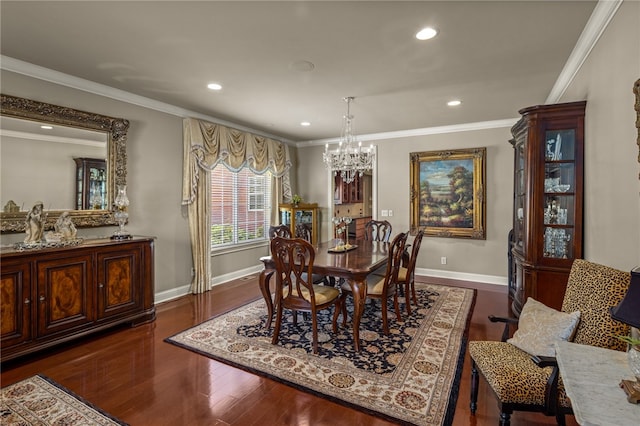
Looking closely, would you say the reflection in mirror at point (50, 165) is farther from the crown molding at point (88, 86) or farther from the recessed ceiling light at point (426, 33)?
the recessed ceiling light at point (426, 33)

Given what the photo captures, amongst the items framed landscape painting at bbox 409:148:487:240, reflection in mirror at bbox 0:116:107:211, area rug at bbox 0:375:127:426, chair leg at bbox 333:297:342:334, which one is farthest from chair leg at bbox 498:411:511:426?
reflection in mirror at bbox 0:116:107:211

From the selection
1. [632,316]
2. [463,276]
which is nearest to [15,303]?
[632,316]

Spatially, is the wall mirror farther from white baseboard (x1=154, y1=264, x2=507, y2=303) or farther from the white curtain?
white baseboard (x1=154, y1=264, x2=507, y2=303)

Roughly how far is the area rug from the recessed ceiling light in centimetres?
330

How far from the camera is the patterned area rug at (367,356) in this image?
2051 mm

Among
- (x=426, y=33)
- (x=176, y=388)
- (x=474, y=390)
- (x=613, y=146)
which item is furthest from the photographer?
(x=426, y=33)

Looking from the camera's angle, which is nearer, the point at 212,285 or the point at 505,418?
the point at 505,418

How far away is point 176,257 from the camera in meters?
4.32

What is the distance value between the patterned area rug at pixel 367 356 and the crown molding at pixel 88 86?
2.79m

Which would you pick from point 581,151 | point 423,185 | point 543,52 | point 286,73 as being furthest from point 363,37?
point 423,185

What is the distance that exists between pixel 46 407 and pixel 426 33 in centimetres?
369

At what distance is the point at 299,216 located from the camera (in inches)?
240

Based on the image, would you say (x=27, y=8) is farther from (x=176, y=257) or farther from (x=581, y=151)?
(x=581, y=151)

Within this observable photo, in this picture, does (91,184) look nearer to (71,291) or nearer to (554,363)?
(71,291)
